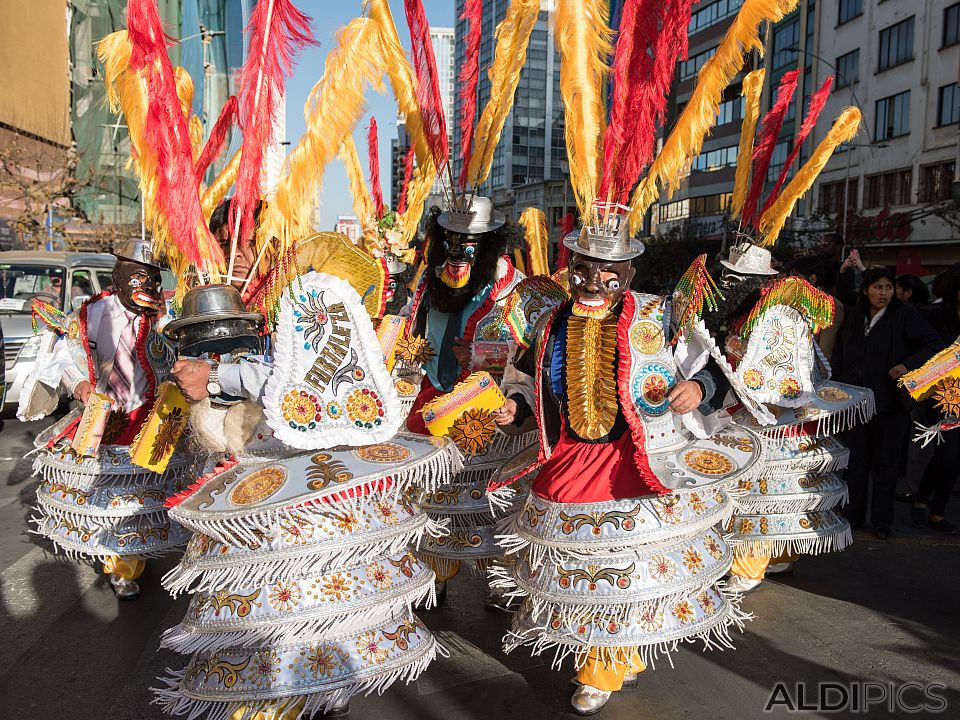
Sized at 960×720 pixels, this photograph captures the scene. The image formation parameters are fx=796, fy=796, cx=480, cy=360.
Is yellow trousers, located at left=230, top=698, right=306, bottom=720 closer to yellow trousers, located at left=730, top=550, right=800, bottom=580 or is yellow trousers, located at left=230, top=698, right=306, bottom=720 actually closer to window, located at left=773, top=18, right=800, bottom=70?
yellow trousers, located at left=730, top=550, right=800, bottom=580

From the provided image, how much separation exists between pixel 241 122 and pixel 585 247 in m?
1.45

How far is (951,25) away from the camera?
2328cm

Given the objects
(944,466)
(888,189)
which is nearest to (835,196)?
(888,189)

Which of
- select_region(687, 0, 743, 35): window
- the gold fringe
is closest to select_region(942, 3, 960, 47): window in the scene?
select_region(687, 0, 743, 35): window

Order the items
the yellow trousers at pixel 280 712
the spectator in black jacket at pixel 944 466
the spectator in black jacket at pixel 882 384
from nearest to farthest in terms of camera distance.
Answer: the yellow trousers at pixel 280 712 → the spectator in black jacket at pixel 944 466 → the spectator in black jacket at pixel 882 384

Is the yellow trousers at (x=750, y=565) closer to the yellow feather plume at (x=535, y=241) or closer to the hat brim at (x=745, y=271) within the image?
the hat brim at (x=745, y=271)

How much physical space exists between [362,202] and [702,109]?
4.33 m

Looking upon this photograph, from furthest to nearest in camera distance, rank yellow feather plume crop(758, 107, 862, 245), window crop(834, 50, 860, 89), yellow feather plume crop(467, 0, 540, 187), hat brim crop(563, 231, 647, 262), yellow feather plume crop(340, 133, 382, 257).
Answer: window crop(834, 50, 860, 89) → yellow feather plume crop(340, 133, 382, 257) → yellow feather plume crop(758, 107, 862, 245) → yellow feather plume crop(467, 0, 540, 187) → hat brim crop(563, 231, 647, 262)

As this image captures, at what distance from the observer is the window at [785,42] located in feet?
107

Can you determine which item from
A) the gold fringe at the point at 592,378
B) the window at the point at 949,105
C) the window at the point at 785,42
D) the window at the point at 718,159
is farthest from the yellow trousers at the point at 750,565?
the window at the point at 718,159

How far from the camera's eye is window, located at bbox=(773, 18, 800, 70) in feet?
107

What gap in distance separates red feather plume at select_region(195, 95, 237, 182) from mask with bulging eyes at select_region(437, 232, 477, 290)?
49.0 inches

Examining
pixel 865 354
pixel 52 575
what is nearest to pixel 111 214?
pixel 52 575

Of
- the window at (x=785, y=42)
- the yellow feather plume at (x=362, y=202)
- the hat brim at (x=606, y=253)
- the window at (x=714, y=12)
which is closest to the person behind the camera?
the hat brim at (x=606, y=253)
